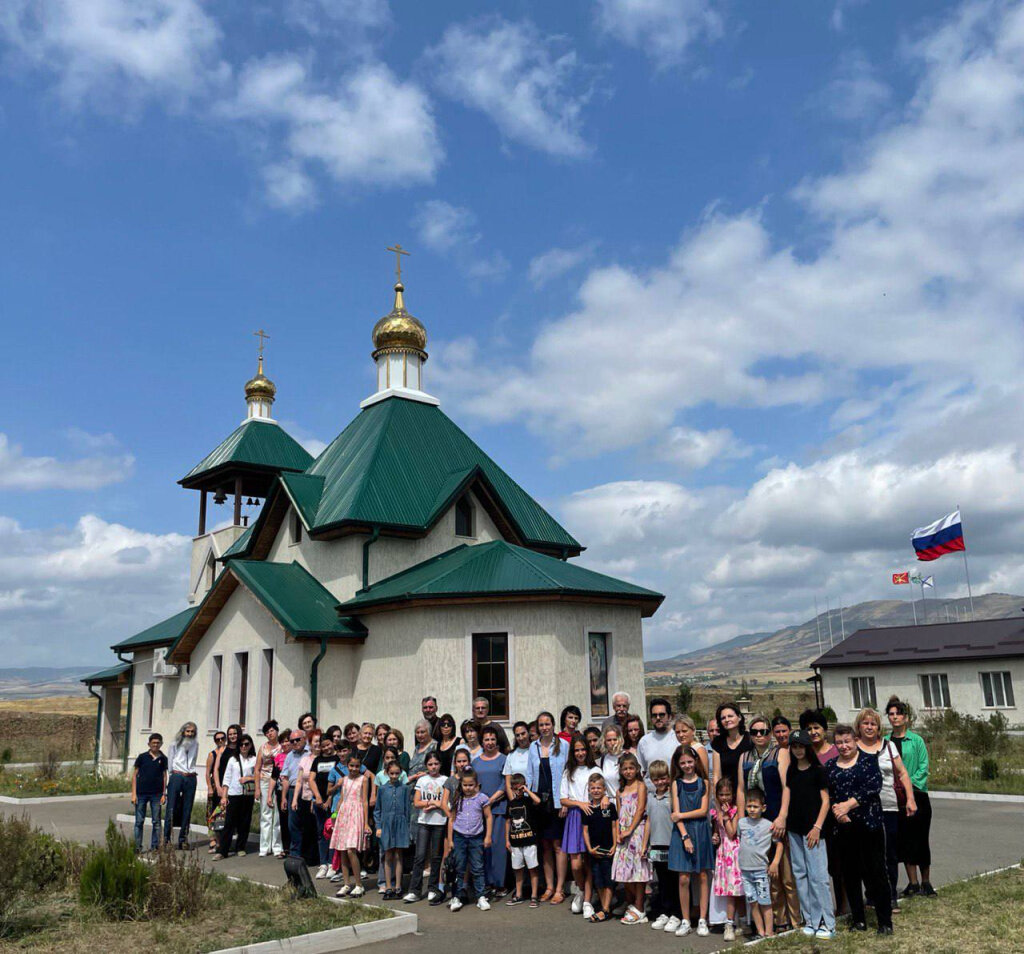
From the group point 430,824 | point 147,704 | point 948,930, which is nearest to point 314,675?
point 430,824

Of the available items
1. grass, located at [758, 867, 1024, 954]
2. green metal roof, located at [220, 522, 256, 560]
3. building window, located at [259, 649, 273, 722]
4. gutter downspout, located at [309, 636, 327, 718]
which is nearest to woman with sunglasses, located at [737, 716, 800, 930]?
grass, located at [758, 867, 1024, 954]

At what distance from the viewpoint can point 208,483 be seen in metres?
27.1

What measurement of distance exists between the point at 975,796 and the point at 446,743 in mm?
11185

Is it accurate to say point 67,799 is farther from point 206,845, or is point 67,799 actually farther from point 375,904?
point 375,904

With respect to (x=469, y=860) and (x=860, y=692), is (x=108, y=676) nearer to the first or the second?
(x=469, y=860)

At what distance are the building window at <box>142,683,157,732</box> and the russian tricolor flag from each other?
27356 millimetres

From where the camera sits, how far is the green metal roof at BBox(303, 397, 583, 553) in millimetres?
19516

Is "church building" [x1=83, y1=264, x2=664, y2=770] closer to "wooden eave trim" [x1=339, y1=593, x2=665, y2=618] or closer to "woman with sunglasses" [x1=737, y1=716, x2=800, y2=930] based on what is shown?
"wooden eave trim" [x1=339, y1=593, x2=665, y2=618]

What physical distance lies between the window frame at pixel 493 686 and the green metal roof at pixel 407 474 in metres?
3.42

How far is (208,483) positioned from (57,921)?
65.7ft

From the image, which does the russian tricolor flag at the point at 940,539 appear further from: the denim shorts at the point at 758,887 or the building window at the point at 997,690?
the denim shorts at the point at 758,887

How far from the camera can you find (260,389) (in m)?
29.0

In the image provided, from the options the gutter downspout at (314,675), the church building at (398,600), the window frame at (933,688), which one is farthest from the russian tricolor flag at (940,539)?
the gutter downspout at (314,675)

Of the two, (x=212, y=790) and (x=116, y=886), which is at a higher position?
(x=212, y=790)
